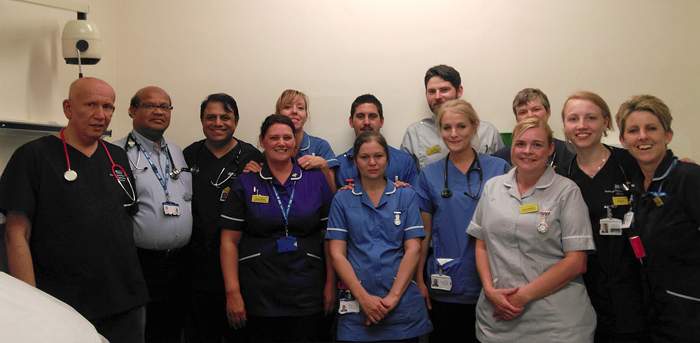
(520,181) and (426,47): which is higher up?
(426,47)

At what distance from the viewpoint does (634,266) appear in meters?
2.45

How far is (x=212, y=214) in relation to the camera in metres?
3.10

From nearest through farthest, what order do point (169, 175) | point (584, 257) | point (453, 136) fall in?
1. point (584, 257)
2. point (453, 136)
3. point (169, 175)

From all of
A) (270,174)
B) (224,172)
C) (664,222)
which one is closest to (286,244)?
(270,174)

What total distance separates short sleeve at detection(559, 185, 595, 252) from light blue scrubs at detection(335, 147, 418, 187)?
3.07 ft

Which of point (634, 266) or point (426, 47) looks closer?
point (634, 266)

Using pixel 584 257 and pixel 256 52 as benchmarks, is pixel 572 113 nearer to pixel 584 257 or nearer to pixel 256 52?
pixel 584 257

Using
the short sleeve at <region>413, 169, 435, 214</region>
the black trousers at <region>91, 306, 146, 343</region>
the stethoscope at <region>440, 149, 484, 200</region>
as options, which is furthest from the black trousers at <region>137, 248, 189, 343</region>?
the stethoscope at <region>440, 149, 484, 200</region>

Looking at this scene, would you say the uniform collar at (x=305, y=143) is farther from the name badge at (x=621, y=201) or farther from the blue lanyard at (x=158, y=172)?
the name badge at (x=621, y=201)

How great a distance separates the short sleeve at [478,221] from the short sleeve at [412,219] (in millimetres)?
236

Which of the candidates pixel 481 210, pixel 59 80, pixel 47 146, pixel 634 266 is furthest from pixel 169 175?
pixel 634 266

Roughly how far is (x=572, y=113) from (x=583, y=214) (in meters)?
0.49

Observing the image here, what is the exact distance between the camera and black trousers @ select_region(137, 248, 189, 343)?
2984 mm

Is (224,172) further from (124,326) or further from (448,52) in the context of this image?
(448,52)
